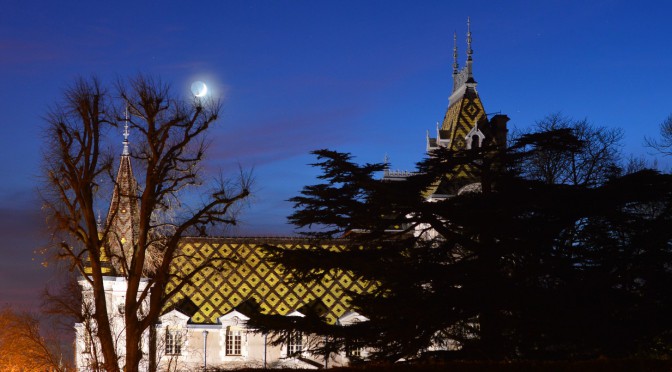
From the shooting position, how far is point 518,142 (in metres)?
28.4

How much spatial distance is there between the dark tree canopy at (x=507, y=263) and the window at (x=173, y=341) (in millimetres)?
19862

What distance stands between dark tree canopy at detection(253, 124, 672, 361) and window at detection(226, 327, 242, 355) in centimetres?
2162

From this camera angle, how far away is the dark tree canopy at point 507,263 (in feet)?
83.9

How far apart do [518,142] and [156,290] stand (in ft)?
39.1

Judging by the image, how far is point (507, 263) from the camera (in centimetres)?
2728

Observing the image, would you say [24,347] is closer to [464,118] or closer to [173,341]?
[173,341]

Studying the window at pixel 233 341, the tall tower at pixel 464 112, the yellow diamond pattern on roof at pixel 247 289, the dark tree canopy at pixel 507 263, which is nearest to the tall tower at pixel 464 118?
the tall tower at pixel 464 112

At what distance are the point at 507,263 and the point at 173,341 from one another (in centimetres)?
2592

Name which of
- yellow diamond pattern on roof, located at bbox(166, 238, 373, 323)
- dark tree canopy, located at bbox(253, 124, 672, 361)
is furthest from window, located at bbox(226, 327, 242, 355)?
dark tree canopy, located at bbox(253, 124, 672, 361)

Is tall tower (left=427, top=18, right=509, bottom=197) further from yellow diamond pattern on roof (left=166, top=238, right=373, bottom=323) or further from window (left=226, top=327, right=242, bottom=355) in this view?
window (left=226, top=327, right=242, bottom=355)

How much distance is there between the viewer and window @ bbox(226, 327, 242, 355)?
49.1 metres

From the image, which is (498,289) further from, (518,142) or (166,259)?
(166,259)

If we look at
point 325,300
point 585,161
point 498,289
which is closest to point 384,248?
point 498,289

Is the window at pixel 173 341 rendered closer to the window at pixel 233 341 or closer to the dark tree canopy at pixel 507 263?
the window at pixel 233 341
